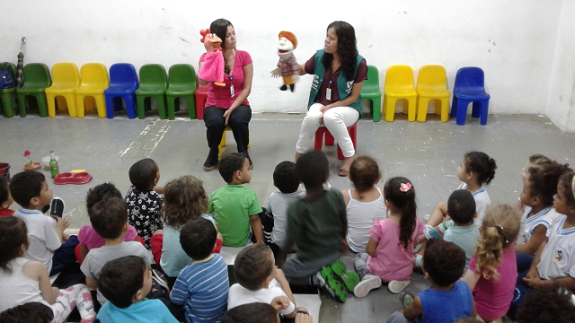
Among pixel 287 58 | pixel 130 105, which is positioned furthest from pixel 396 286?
pixel 130 105

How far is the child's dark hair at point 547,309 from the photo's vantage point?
173cm

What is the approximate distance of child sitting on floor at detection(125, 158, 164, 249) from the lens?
115 inches

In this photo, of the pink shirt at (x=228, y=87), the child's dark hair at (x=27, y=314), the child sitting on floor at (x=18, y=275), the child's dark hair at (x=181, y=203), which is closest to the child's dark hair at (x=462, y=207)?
the child's dark hair at (x=181, y=203)

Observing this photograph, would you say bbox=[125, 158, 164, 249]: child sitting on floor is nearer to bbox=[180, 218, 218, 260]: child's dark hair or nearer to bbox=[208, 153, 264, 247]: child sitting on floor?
bbox=[208, 153, 264, 247]: child sitting on floor

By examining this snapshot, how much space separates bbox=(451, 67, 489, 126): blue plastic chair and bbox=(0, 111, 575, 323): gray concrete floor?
144mm

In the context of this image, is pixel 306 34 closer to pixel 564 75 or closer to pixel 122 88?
pixel 122 88

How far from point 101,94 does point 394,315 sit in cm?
476

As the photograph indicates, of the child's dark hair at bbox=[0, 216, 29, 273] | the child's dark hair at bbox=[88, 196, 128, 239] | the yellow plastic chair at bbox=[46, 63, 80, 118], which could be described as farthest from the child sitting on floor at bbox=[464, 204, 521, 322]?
the yellow plastic chair at bbox=[46, 63, 80, 118]

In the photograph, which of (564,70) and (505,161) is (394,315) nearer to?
(505,161)

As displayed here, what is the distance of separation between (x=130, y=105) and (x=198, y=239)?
13.5 ft

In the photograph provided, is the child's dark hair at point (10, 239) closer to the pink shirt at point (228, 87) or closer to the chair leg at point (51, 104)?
the pink shirt at point (228, 87)

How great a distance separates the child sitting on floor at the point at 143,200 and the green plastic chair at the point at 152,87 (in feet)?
10.2

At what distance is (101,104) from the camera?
6004mm

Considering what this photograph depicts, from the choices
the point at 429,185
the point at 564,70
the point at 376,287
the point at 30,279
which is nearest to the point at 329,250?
the point at 376,287
